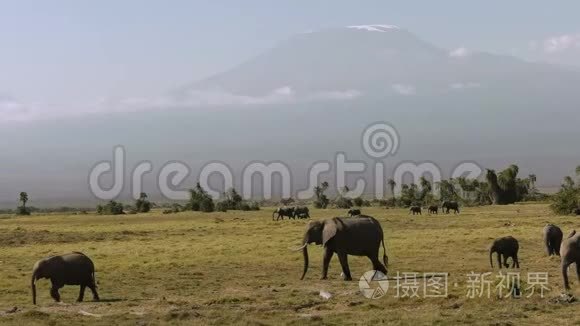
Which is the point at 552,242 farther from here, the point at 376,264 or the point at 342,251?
the point at 342,251

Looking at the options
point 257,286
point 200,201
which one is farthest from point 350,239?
point 200,201

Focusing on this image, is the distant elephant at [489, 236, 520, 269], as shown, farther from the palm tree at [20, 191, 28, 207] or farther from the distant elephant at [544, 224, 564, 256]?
the palm tree at [20, 191, 28, 207]

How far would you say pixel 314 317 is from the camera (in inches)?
652

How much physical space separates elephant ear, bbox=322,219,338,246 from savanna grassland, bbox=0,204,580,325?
1.36 m

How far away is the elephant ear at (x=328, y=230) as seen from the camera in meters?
24.5

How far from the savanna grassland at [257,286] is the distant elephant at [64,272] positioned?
1.76ft

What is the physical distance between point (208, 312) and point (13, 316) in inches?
193

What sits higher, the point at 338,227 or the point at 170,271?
the point at 338,227

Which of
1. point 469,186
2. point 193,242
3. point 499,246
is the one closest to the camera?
point 499,246

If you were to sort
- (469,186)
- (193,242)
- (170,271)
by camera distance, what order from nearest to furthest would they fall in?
(170,271)
(193,242)
(469,186)

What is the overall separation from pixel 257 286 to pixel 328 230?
Result: 11.5ft

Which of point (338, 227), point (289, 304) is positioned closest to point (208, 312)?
point (289, 304)

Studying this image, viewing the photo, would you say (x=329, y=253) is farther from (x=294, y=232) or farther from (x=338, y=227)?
Result: (x=294, y=232)

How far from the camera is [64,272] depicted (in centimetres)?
2056
